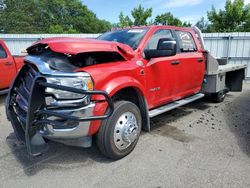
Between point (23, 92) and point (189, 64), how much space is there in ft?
11.1

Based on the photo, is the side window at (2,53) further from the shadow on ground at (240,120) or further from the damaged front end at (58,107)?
the shadow on ground at (240,120)

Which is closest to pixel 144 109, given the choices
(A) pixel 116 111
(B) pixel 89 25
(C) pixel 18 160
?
(A) pixel 116 111

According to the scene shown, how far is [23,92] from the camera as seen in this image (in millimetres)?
3408

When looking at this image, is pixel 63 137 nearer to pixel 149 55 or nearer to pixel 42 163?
pixel 42 163

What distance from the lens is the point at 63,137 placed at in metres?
2.88

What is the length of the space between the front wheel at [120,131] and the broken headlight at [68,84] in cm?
58

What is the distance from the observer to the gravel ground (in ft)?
9.56

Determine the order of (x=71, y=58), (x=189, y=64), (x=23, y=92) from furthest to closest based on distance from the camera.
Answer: (x=189, y=64) → (x=23, y=92) → (x=71, y=58)

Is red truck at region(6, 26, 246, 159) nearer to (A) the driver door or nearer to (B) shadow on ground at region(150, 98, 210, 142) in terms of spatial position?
(A) the driver door

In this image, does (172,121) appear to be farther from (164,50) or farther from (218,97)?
(218,97)

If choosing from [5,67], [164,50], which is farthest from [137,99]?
[5,67]

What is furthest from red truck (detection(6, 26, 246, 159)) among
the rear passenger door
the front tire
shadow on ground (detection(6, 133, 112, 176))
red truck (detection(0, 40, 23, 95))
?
red truck (detection(0, 40, 23, 95))

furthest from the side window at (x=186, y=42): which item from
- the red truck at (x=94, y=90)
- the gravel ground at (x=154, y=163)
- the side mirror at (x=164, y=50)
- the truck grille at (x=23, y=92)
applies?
the truck grille at (x=23, y=92)

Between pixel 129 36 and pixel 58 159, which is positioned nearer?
pixel 58 159
